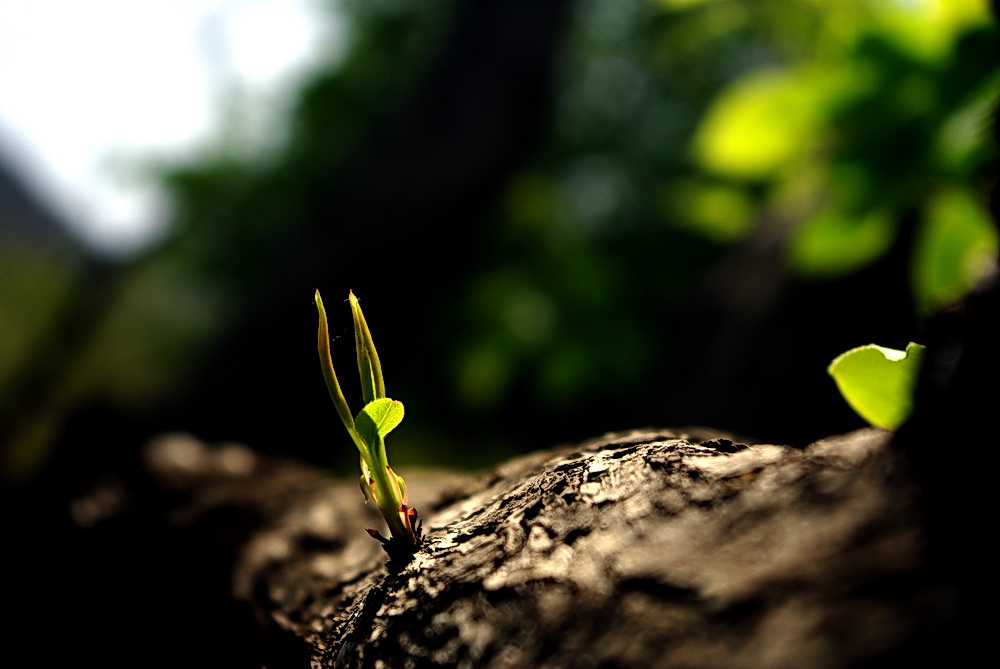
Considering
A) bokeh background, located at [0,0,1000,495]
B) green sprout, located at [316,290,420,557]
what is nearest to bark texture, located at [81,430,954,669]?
green sprout, located at [316,290,420,557]

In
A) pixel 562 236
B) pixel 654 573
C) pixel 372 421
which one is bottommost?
pixel 654 573

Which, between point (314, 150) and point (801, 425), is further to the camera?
point (314, 150)

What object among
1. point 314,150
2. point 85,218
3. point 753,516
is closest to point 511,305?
point 753,516

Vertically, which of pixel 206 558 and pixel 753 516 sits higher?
pixel 206 558

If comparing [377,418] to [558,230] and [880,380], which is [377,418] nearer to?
[880,380]

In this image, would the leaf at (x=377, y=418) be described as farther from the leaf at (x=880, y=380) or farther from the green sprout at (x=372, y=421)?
the leaf at (x=880, y=380)

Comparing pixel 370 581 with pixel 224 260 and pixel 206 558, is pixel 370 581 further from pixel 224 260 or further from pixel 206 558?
pixel 224 260

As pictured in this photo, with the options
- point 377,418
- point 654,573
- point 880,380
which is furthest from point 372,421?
point 880,380
